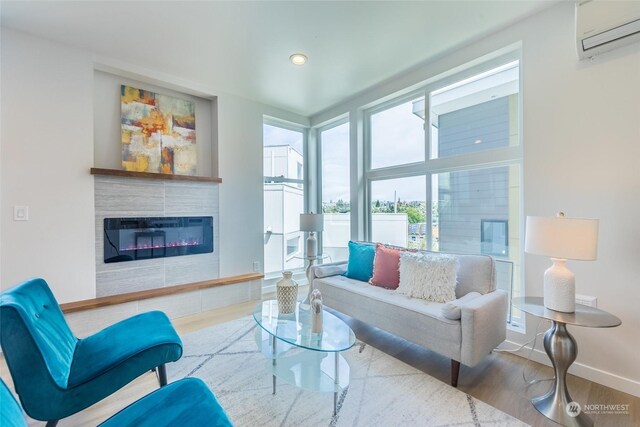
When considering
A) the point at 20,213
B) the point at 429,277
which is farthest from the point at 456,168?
the point at 20,213

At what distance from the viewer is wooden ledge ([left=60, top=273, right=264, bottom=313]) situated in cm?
261

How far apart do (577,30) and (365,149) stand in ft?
7.74

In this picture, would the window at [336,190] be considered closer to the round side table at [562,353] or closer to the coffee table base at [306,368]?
the coffee table base at [306,368]

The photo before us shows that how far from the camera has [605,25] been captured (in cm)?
181

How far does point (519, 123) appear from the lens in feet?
8.01

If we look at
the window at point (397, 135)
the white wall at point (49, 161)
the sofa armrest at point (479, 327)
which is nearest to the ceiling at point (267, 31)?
the white wall at point (49, 161)

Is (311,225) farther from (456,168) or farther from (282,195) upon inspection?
(456,168)

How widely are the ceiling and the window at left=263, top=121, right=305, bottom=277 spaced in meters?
1.29

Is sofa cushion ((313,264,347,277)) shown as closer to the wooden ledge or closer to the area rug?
the area rug

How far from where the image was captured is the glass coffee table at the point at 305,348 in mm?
1633

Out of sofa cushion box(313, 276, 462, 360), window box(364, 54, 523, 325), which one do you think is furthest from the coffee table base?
window box(364, 54, 523, 325)

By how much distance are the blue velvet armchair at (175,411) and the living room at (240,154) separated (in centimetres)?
59

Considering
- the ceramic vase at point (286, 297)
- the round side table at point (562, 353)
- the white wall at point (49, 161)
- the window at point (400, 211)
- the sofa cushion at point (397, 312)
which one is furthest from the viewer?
the window at point (400, 211)

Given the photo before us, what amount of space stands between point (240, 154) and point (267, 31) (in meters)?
1.77
